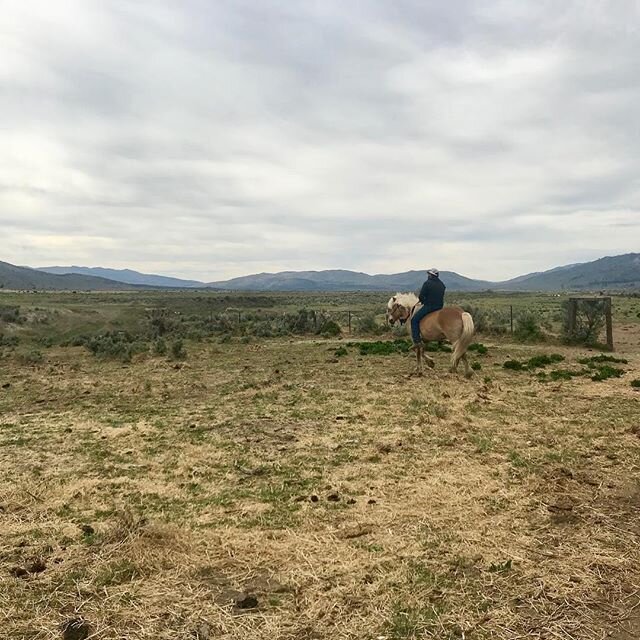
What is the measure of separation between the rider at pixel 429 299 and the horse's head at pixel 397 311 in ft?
4.05

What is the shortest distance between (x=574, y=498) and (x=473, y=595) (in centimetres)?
229

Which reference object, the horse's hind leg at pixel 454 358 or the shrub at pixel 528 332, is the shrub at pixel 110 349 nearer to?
the horse's hind leg at pixel 454 358

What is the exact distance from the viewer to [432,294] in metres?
13.4

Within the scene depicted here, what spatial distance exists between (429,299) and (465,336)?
1.43 meters

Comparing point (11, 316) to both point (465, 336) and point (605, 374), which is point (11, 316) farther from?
point (605, 374)

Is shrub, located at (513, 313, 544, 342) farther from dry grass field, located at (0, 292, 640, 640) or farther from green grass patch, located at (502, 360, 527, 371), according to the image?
dry grass field, located at (0, 292, 640, 640)

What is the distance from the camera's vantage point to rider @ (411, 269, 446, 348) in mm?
13383

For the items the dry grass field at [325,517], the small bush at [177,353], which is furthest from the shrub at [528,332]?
the small bush at [177,353]

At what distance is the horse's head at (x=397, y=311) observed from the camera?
Answer: 15.0 meters

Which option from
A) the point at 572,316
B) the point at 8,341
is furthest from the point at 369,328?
the point at 8,341

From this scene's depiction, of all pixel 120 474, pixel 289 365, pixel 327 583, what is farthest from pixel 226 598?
pixel 289 365

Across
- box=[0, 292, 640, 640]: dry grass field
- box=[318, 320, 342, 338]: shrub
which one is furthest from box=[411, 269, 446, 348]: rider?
box=[318, 320, 342, 338]: shrub

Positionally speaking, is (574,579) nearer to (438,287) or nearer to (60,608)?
(60,608)

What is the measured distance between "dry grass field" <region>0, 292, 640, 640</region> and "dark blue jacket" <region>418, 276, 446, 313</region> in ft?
10.3
